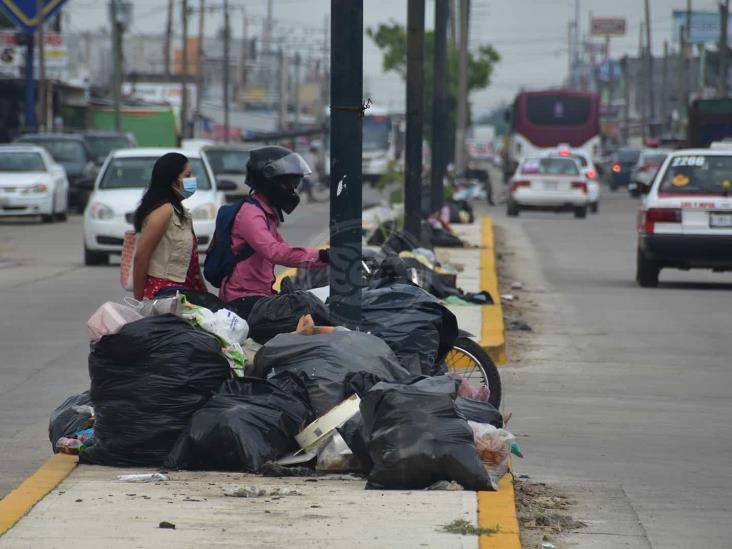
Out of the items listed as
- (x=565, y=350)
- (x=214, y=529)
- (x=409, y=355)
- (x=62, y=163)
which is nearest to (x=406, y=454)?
(x=214, y=529)

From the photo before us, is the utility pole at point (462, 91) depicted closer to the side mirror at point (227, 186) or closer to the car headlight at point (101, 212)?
the side mirror at point (227, 186)

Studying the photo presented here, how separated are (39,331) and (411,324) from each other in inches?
270

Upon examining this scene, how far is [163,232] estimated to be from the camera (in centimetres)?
932

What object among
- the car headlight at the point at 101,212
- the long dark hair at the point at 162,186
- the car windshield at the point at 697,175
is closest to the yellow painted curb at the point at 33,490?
the long dark hair at the point at 162,186

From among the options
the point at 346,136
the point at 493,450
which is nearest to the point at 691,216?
the point at 346,136

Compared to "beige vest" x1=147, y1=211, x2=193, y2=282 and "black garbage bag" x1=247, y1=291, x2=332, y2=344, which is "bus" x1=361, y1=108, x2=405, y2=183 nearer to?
"beige vest" x1=147, y1=211, x2=193, y2=282

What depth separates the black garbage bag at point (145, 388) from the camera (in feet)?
26.3

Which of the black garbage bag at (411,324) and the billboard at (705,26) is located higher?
the billboard at (705,26)

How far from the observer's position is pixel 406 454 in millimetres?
7441

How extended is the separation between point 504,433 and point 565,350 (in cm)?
663

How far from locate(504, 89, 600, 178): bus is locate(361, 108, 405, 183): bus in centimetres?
684

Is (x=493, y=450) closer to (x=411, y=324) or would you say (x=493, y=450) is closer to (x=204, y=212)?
(x=411, y=324)

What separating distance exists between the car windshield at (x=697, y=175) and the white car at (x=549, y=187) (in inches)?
858

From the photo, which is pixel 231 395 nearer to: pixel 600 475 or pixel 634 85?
pixel 600 475
